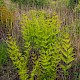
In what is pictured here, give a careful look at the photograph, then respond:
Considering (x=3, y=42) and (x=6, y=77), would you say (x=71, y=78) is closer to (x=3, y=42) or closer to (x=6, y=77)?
(x=6, y=77)

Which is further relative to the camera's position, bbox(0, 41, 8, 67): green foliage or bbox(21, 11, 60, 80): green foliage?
bbox(0, 41, 8, 67): green foliage

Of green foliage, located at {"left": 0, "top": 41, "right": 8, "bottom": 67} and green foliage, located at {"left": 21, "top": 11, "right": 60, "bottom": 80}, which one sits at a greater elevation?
green foliage, located at {"left": 21, "top": 11, "right": 60, "bottom": 80}

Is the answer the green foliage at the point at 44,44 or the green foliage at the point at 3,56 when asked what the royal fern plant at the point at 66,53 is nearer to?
the green foliage at the point at 44,44

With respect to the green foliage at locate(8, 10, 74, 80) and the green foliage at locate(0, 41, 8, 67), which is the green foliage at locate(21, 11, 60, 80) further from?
the green foliage at locate(0, 41, 8, 67)

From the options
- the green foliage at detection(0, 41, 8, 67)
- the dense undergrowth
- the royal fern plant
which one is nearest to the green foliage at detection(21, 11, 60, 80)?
the dense undergrowth

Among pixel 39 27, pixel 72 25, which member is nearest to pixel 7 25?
pixel 72 25

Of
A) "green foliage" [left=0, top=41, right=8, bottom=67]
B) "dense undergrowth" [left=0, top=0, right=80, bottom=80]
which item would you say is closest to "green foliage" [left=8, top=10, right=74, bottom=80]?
"dense undergrowth" [left=0, top=0, right=80, bottom=80]

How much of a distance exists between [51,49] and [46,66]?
30 cm

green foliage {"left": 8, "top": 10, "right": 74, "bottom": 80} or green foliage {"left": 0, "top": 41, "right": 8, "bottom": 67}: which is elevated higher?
green foliage {"left": 8, "top": 10, "right": 74, "bottom": 80}

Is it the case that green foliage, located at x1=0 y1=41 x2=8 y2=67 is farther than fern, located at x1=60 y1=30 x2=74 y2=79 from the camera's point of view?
Yes

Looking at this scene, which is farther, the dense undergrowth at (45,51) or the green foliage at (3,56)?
the green foliage at (3,56)

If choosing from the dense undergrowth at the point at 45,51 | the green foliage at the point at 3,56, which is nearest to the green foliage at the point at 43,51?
the dense undergrowth at the point at 45,51

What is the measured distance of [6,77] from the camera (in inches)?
188

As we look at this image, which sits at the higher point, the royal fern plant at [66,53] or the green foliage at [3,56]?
the royal fern plant at [66,53]
